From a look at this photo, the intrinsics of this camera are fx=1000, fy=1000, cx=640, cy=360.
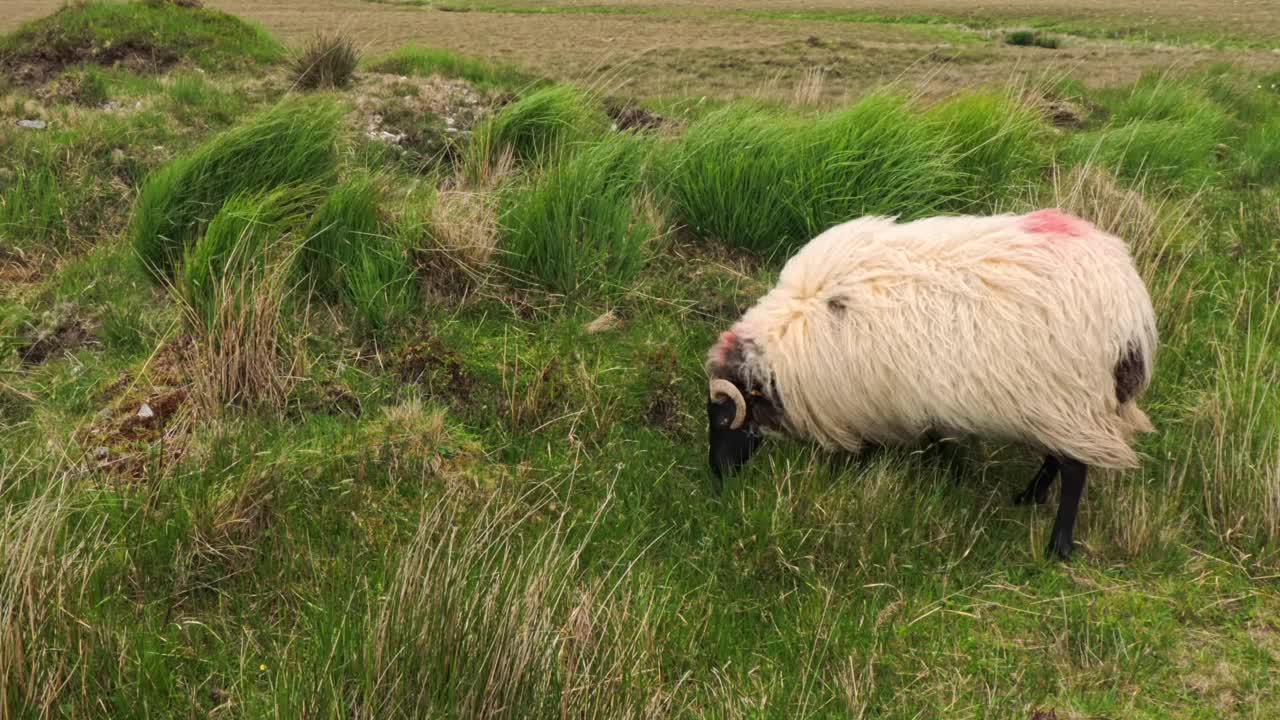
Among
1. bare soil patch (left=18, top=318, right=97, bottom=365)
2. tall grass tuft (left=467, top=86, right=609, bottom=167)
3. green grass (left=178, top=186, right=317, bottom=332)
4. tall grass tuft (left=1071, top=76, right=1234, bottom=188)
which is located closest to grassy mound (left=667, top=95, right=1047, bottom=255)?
tall grass tuft (left=1071, top=76, right=1234, bottom=188)

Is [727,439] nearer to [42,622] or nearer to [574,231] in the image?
[574,231]

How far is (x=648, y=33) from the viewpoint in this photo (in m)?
26.2

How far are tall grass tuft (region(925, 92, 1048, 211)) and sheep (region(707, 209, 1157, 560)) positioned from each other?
221 cm

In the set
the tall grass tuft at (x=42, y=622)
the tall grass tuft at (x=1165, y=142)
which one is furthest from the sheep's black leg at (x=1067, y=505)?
the tall grass tuft at (x=42, y=622)

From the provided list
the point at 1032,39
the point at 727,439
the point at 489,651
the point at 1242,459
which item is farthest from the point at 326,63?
the point at 1032,39

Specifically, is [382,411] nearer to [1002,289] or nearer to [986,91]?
[1002,289]

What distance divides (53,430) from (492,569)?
235 centimetres

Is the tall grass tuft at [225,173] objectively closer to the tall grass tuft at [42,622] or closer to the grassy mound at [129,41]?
the tall grass tuft at [42,622]

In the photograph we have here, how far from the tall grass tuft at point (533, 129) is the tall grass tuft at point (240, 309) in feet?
6.91

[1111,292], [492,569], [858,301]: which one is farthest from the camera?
[858,301]

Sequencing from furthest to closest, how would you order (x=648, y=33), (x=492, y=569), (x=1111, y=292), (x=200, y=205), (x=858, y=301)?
(x=648, y=33)
(x=200, y=205)
(x=858, y=301)
(x=1111, y=292)
(x=492, y=569)

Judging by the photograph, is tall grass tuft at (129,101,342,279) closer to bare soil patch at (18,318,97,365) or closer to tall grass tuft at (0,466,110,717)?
bare soil patch at (18,318,97,365)

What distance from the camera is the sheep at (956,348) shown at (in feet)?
12.5

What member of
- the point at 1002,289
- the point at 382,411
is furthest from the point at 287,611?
the point at 1002,289
